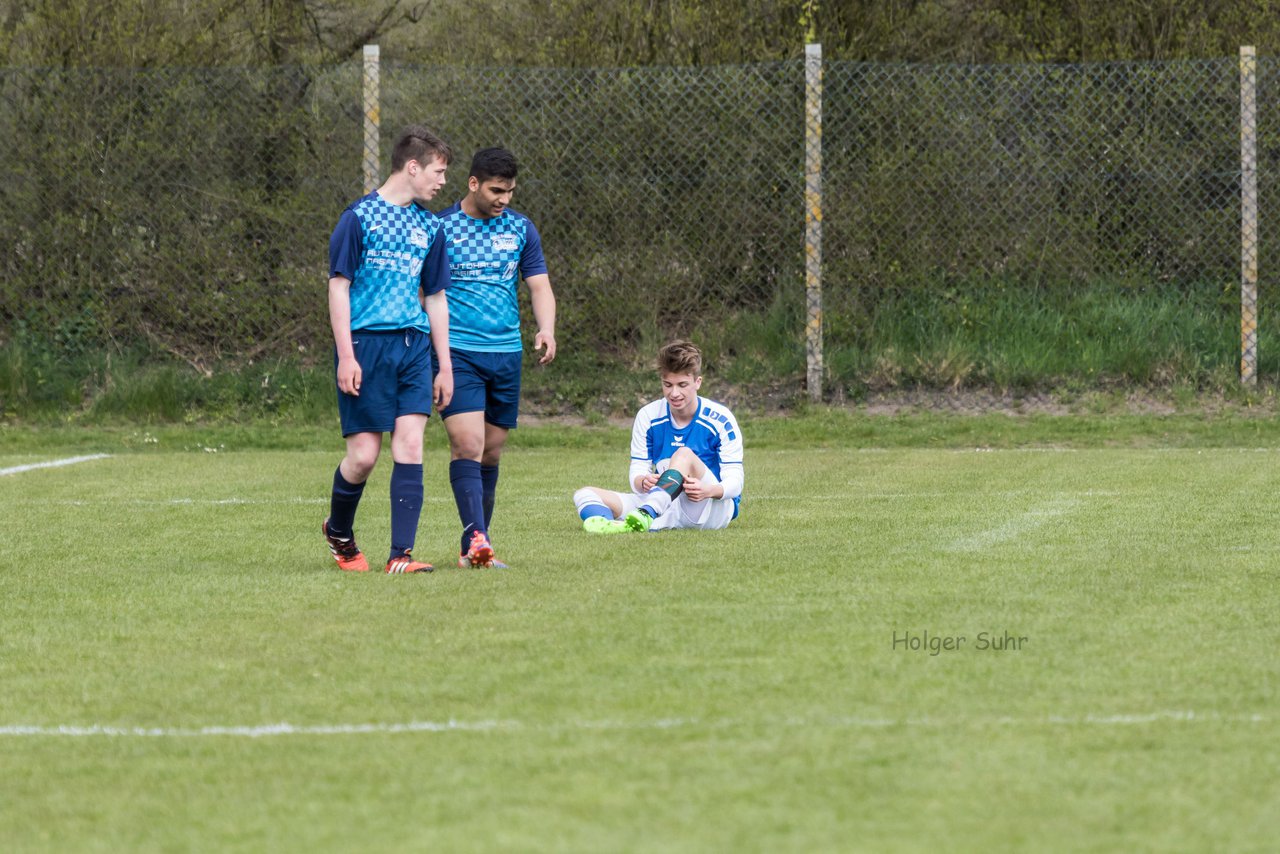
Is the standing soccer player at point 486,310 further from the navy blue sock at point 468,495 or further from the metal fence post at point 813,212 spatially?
the metal fence post at point 813,212

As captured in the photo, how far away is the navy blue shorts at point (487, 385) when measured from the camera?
734 centimetres

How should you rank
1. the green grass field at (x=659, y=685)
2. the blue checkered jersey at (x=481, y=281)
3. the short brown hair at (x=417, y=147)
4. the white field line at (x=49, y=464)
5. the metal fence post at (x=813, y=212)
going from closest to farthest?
the green grass field at (x=659, y=685)
the short brown hair at (x=417, y=147)
the blue checkered jersey at (x=481, y=281)
the white field line at (x=49, y=464)
the metal fence post at (x=813, y=212)

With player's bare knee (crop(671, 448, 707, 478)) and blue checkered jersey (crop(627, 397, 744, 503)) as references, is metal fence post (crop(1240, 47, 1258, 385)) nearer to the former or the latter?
blue checkered jersey (crop(627, 397, 744, 503))

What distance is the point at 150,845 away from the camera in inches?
127

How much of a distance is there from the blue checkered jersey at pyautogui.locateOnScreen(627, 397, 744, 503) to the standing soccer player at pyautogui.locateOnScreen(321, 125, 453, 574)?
1.43 m

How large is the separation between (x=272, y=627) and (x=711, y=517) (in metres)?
2.92

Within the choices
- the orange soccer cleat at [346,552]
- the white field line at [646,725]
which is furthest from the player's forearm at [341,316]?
the white field line at [646,725]

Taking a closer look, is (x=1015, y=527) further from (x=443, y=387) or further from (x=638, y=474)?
(x=443, y=387)

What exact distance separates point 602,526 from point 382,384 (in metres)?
1.44

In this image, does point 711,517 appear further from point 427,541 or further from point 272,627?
point 272,627

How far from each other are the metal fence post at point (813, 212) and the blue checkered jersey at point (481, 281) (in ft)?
21.2

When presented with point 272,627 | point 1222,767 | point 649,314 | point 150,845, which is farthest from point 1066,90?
point 150,845

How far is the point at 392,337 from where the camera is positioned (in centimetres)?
681

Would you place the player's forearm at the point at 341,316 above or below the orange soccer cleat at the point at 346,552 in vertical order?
above
